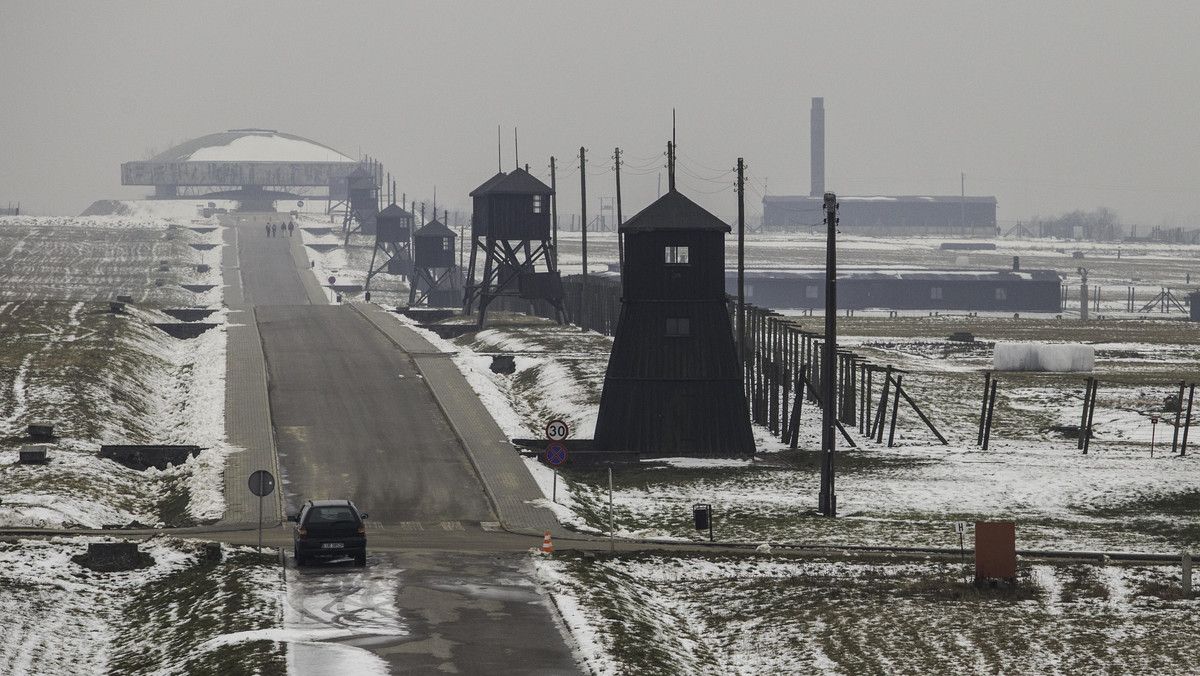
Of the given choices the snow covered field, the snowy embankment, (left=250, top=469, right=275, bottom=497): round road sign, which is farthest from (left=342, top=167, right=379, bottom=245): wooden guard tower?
(left=250, top=469, right=275, bottom=497): round road sign

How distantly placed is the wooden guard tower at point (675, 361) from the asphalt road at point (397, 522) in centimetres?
595

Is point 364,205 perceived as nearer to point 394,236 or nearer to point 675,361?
point 394,236

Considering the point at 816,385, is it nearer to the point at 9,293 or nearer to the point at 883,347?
the point at 883,347

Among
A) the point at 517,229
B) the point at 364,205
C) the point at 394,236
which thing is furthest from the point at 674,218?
the point at 364,205

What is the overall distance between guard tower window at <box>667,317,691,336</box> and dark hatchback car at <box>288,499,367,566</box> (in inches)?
722

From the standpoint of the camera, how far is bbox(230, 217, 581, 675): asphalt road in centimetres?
2433

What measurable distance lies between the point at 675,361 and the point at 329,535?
737 inches

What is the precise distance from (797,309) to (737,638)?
387ft

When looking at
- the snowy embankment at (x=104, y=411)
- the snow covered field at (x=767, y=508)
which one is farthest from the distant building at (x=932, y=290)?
the snowy embankment at (x=104, y=411)

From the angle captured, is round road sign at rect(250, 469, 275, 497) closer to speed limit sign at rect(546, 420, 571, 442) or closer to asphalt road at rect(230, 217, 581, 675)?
asphalt road at rect(230, 217, 581, 675)

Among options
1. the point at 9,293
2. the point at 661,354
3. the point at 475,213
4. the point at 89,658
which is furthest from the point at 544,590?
the point at 9,293

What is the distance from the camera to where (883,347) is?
80.8 metres

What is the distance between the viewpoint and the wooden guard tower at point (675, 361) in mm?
46438

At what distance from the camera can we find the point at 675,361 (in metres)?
46.4
